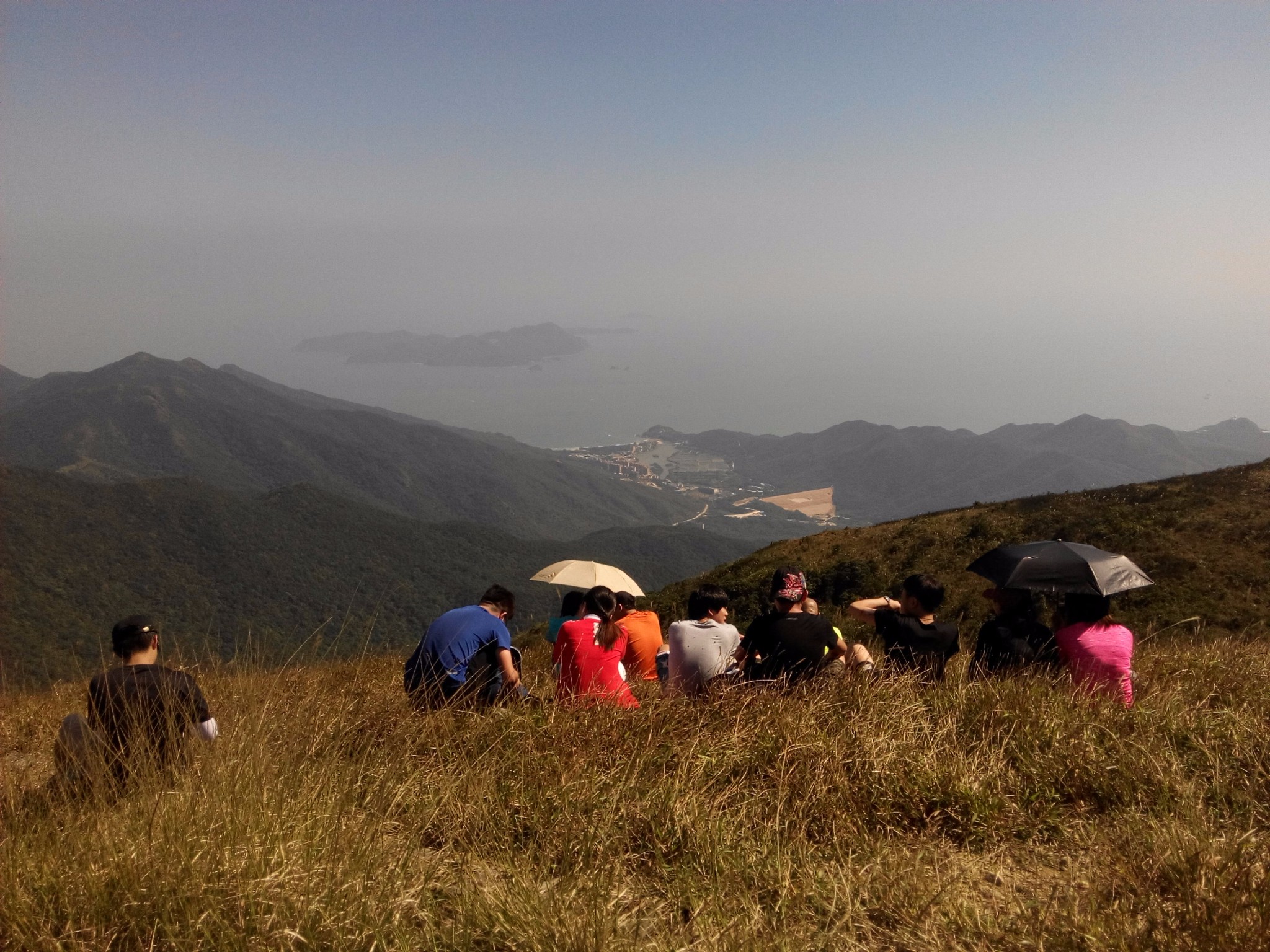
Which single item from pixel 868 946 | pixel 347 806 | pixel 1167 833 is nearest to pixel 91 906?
pixel 347 806

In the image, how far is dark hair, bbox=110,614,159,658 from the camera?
392cm

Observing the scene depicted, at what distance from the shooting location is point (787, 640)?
16.9 ft

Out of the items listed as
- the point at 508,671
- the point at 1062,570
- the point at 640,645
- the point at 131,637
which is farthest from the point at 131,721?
the point at 1062,570

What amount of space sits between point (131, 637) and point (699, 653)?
127 inches

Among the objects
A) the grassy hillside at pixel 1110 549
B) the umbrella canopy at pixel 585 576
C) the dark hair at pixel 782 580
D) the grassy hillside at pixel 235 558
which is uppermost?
the dark hair at pixel 782 580

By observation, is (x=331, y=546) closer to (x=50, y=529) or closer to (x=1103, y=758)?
(x=50, y=529)

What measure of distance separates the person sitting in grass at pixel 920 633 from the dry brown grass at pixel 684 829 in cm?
64

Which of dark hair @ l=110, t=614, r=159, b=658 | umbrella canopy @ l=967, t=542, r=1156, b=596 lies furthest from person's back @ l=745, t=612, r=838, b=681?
dark hair @ l=110, t=614, r=159, b=658

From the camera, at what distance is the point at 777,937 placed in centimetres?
253

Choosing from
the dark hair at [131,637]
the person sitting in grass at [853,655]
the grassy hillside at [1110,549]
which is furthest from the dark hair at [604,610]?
the grassy hillside at [1110,549]

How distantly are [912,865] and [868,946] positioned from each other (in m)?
0.56

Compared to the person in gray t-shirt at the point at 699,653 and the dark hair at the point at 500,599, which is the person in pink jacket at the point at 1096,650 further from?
the dark hair at the point at 500,599

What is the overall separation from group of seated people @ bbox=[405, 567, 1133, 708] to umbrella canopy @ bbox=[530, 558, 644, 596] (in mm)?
4276

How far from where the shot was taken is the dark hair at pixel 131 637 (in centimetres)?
392
